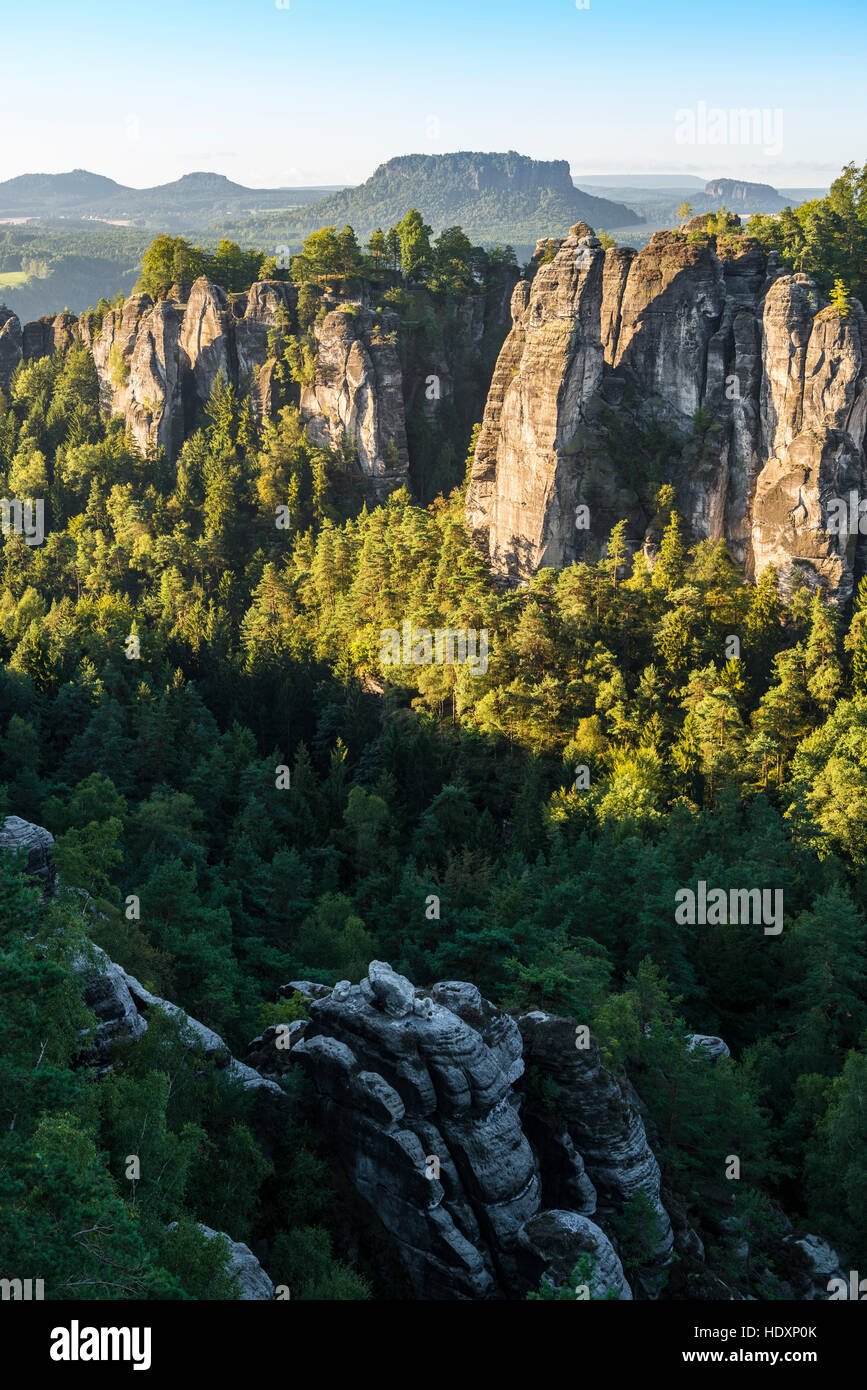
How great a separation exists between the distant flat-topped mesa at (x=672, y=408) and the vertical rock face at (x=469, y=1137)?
40.4m

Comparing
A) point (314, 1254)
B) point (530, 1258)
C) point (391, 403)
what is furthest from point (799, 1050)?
point (391, 403)

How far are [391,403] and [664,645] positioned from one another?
3614 centimetres

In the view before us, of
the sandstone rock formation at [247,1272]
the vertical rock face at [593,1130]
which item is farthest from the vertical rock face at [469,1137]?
the sandstone rock formation at [247,1272]

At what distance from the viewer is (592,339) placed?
211 feet

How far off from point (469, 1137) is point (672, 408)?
52.7 m

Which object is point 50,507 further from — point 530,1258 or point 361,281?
point 530,1258

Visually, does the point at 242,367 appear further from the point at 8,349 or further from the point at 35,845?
the point at 35,845

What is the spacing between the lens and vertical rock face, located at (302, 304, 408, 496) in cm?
8050

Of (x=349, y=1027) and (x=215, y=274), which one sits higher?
(x=215, y=274)

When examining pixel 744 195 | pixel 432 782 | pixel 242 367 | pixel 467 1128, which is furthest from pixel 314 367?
pixel 744 195

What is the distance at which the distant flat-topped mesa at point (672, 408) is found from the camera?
189 ft

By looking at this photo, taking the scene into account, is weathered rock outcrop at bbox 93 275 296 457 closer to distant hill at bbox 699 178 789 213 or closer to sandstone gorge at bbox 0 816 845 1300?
sandstone gorge at bbox 0 816 845 1300

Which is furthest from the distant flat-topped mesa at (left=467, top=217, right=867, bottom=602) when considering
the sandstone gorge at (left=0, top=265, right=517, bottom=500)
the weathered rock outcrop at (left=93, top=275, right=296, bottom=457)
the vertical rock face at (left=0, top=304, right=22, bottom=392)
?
the vertical rock face at (left=0, top=304, right=22, bottom=392)

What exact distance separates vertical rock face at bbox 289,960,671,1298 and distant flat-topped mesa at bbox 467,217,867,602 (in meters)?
40.4
